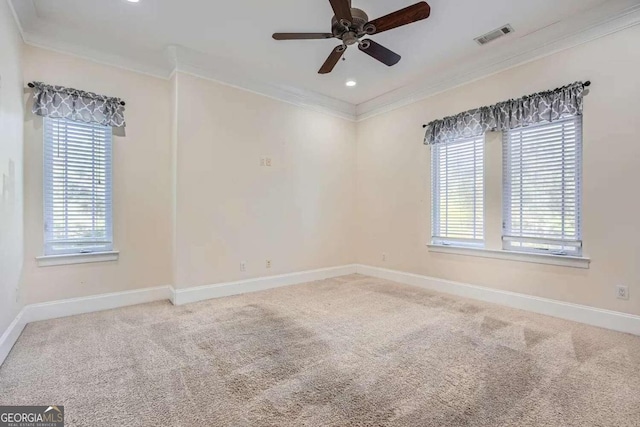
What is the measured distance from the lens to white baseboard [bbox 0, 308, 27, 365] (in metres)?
2.35

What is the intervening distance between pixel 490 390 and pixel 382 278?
3.19 metres

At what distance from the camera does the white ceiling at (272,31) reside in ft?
9.43

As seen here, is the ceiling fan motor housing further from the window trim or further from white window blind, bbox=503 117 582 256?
the window trim

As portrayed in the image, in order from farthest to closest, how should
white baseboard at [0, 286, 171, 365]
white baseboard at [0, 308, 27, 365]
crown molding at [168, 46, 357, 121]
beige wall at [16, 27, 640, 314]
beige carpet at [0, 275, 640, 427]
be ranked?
crown molding at [168, 46, 357, 121] → beige wall at [16, 27, 640, 314] → white baseboard at [0, 286, 171, 365] → white baseboard at [0, 308, 27, 365] → beige carpet at [0, 275, 640, 427]

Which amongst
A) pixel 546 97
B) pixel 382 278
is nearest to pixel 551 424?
pixel 546 97

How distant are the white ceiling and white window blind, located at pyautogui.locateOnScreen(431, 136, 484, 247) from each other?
3.35 ft

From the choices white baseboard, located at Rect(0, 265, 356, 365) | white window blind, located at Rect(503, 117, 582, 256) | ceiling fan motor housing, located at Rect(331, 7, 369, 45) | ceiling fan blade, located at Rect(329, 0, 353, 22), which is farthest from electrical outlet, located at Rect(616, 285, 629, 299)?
white baseboard, located at Rect(0, 265, 356, 365)

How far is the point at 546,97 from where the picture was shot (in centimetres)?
332

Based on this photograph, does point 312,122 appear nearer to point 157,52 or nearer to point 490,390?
point 157,52

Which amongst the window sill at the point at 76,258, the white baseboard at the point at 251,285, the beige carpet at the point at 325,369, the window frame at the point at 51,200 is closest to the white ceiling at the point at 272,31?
the window frame at the point at 51,200

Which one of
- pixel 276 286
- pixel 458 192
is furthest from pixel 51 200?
pixel 458 192

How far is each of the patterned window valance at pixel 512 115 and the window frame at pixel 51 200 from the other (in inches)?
164

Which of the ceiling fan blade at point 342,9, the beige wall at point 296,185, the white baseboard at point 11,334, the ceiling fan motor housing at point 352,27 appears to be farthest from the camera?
the beige wall at point 296,185

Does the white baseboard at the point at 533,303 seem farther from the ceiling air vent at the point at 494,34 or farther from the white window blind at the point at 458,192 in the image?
the ceiling air vent at the point at 494,34
